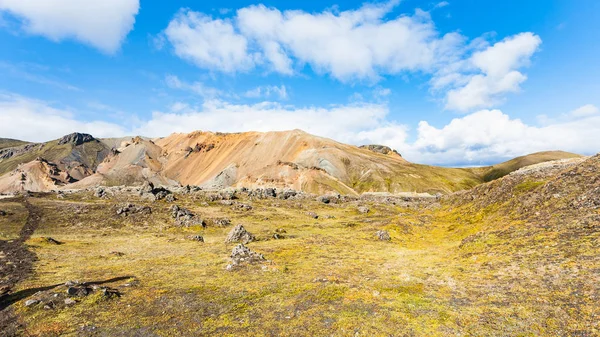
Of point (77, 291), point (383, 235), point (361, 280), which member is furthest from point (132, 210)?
point (361, 280)

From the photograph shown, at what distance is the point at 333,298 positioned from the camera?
63.8 feet

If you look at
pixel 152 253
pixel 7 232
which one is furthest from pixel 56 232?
pixel 152 253

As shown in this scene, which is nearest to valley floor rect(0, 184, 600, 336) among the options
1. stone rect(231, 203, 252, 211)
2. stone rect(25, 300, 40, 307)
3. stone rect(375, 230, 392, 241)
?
stone rect(25, 300, 40, 307)

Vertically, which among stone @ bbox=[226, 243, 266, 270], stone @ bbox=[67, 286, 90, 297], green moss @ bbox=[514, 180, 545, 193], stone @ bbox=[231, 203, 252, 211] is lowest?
stone @ bbox=[231, 203, 252, 211]

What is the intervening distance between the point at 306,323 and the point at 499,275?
13.7 m

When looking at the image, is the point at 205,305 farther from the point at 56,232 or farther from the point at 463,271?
the point at 56,232

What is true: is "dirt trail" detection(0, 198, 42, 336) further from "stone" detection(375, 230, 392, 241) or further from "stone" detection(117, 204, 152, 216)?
"stone" detection(375, 230, 392, 241)

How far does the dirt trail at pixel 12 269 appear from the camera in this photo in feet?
58.0

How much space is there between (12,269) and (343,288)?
3318 centimetres

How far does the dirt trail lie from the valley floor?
0.24m

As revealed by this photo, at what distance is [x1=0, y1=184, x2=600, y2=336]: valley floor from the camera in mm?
15180

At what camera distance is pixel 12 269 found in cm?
2956

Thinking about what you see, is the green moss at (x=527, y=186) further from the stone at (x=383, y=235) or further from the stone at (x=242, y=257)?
the stone at (x=242, y=257)

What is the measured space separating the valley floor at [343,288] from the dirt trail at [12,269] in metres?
0.24
